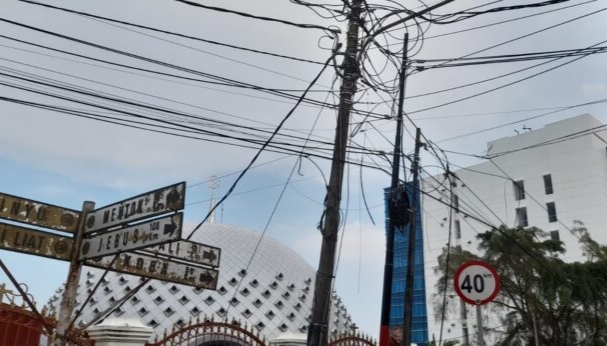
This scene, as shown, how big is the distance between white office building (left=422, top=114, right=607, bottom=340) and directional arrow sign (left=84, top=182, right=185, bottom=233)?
3309 cm

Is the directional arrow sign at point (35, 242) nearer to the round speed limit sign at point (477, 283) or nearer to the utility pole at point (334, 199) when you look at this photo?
the utility pole at point (334, 199)

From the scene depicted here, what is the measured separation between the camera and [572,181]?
42.9m

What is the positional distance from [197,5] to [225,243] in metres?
16.9

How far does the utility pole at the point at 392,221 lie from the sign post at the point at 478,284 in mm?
1444

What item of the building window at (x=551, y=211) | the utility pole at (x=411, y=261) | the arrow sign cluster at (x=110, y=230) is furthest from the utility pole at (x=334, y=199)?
the building window at (x=551, y=211)

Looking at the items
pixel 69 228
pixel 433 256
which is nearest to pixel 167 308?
pixel 69 228

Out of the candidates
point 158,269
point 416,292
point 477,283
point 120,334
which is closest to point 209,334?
point 120,334

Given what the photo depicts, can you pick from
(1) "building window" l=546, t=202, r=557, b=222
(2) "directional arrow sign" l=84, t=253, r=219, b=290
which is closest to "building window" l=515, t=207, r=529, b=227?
(1) "building window" l=546, t=202, r=557, b=222

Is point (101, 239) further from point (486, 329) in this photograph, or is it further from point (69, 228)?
point (486, 329)

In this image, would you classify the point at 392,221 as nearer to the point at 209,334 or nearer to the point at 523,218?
the point at 209,334

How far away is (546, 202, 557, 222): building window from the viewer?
1731 inches

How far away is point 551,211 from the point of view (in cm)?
4425

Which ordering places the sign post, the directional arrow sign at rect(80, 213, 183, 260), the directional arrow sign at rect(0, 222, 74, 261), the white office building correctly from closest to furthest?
the directional arrow sign at rect(80, 213, 183, 260)
the directional arrow sign at rect(0, 222, 74, 261)
the sign post
the white office building

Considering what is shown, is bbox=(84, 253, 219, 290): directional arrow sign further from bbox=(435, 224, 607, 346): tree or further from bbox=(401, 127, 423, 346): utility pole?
bbox=(435, 224, 607, 346): tree
